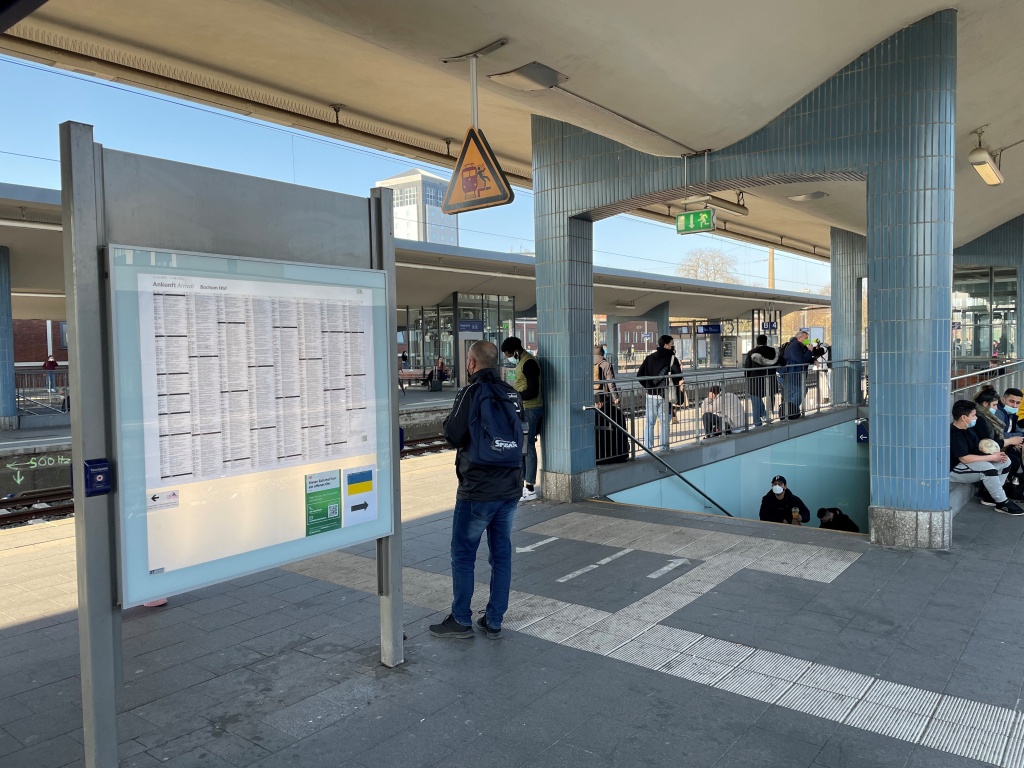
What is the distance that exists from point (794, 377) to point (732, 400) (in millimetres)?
2763

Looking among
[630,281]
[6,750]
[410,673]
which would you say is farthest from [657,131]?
[630,281]

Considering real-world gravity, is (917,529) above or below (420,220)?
below

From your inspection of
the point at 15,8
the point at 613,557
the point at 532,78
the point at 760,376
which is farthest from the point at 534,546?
the point at 760,376

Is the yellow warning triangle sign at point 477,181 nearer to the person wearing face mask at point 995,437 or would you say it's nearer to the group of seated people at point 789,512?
the group of seated people at point 789,512

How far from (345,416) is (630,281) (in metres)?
29.1

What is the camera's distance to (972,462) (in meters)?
7.68

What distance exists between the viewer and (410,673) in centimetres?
393

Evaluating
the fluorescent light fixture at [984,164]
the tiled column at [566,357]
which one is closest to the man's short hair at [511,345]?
the tiled column at [566,357]

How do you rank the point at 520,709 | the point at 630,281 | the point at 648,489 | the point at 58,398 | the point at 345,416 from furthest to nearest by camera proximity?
the point at 630,281 → the point at 58,398 → the point at 648,489 → the point at 345,416 → the point at 520,709

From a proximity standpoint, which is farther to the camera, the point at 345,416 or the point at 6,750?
the point at 345,416

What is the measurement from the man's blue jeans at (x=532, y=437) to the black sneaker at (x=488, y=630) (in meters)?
3.97

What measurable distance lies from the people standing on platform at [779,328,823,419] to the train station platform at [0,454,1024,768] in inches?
309

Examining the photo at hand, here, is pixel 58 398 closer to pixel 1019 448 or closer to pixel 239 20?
pixel 239 20

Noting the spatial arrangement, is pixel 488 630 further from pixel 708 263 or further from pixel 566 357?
pixel 708 263
